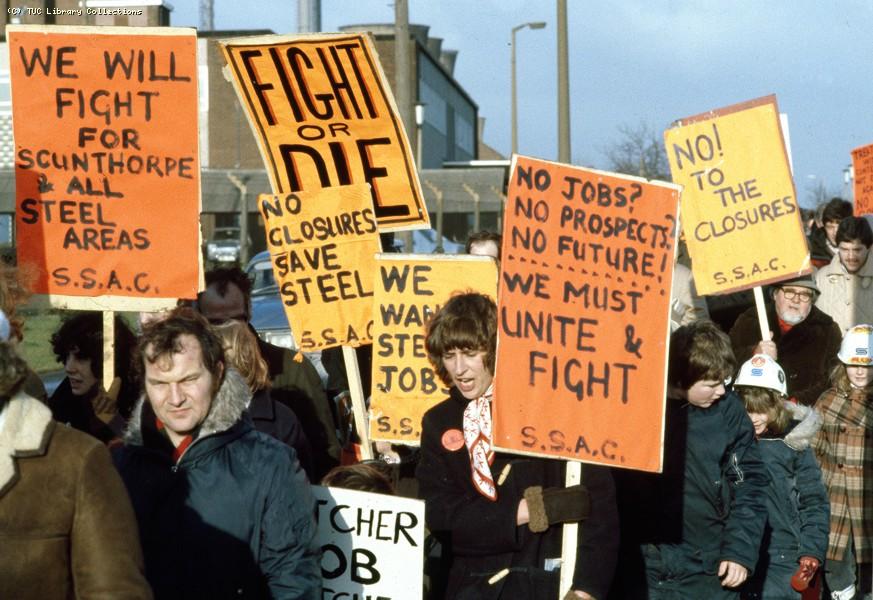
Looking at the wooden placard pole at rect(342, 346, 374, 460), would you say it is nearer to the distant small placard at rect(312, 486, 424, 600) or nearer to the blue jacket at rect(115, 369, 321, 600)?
the distant small placard at rect(312, 486, 424, 600)

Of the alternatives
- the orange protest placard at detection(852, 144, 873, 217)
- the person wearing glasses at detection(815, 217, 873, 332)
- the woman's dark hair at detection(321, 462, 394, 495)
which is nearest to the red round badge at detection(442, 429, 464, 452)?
the woman's dark hair at detection(321, 462, 394, 495)

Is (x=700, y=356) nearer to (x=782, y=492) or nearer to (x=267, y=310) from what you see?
(x=782, y=492)

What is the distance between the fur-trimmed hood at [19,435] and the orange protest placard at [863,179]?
28.3 feet

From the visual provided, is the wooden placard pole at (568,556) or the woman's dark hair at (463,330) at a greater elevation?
the woman's dark hair at (463,330)

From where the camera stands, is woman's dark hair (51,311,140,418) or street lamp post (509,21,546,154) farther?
Result: street lamp post (509,21,546,154)

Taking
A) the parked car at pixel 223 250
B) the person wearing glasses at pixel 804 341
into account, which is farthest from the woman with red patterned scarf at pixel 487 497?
the parked car at pixel 223 250

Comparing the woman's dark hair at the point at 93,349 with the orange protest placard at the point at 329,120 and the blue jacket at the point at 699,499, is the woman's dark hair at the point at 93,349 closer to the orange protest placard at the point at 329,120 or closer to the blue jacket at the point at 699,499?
the orange protest placard at the point at 329,120

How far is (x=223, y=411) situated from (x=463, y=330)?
1.16m

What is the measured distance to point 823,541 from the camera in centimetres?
690

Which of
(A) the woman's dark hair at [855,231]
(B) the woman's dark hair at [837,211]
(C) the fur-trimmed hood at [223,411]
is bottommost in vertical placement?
(C) the fur-trimmed hood at [223,411]

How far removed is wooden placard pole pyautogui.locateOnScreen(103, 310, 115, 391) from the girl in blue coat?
110 inches

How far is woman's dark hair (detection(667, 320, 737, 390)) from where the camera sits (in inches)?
223

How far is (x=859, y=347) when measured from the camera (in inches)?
311

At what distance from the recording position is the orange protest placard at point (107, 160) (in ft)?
20.1
